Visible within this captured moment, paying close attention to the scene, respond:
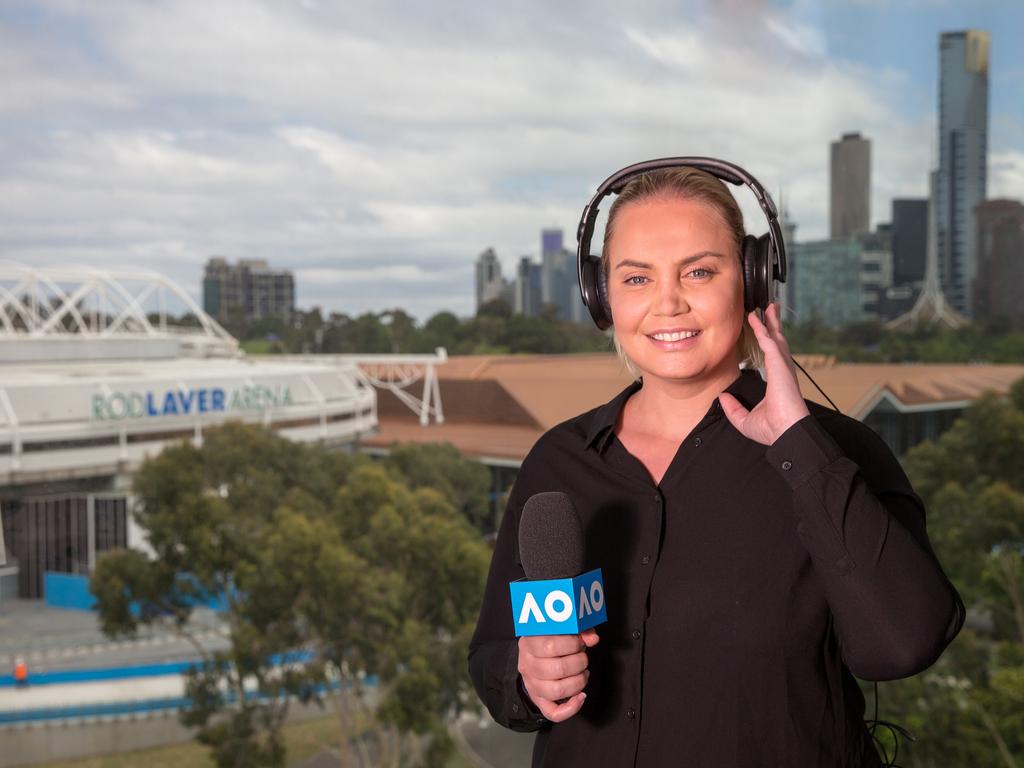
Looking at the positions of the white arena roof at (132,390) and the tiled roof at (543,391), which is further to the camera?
the white arena roof at (132,390)

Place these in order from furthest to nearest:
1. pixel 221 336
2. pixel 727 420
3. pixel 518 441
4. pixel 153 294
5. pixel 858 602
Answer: pixel 153 294 < pixel 221 336 < pixel 518 441 < pixel 727 420 < pixel 858 602

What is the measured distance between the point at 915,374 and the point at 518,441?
4057 mm


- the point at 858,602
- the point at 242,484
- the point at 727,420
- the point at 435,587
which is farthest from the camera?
the point at 242,484

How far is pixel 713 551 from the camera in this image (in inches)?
37.4

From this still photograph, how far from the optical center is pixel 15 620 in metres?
10.3

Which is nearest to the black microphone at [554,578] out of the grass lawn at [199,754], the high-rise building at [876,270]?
the grass lawn at [199,754]

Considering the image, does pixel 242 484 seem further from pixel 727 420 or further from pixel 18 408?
pixel 727 420

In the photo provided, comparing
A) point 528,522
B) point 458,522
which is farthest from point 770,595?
point 458,522

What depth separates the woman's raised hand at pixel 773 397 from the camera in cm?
89

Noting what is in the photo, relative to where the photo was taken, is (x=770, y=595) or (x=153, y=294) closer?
(x=770, y=595)

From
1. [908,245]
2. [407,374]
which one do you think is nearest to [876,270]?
[908,245]

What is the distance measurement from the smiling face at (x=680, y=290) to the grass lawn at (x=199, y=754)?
8.01 metres

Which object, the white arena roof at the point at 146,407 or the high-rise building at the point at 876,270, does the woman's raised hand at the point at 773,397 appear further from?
the white arena roof at the point at 146,407

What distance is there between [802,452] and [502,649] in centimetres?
38
